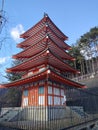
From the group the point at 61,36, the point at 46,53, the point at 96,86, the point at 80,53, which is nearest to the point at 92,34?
the point at 80,53

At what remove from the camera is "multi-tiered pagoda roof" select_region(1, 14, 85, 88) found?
507 inches

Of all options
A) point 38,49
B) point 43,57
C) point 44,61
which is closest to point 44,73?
point 43,57

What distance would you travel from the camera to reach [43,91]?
530 inches

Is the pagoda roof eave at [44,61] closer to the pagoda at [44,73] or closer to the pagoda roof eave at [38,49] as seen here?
the pagoda at [44,73]

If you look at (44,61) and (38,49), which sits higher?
(38,49)

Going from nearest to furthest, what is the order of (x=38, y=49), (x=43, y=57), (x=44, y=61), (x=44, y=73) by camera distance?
(x=44, y=73), (x=43, y=57), (x=44, y=61), (x=38, y=49)

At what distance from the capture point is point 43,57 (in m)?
13.7

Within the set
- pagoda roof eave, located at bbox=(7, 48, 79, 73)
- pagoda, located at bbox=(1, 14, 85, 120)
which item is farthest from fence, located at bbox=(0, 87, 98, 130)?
pagoda roof eave, located at bbox=(7, 48, 79, 73)

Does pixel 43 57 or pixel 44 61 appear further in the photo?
pixel 44 61

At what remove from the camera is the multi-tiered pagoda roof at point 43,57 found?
1287 cm

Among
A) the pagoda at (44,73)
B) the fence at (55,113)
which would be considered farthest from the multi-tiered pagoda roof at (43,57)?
the fence at (55,113)

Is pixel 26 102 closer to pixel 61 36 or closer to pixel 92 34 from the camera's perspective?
pixel 61 36

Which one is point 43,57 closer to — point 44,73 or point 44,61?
point 44,61

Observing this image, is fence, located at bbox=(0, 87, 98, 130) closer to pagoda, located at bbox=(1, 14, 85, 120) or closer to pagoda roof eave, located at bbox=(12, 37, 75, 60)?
pagoda, located at bbox=(1, 14, 85, 120)
